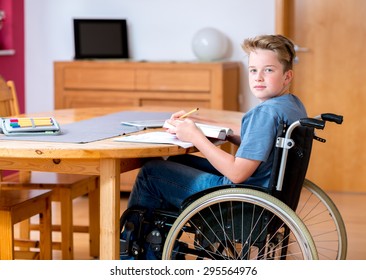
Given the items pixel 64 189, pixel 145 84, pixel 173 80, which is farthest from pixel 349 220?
pixel 64 189

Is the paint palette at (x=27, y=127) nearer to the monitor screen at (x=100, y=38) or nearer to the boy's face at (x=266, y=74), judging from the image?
the boy's face at (x=266, y=74)


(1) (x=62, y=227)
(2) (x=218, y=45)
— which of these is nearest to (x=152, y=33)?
(2) (x=218, y=45)

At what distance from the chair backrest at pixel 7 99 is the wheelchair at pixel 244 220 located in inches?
46.7

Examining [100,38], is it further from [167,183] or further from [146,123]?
[167,183]

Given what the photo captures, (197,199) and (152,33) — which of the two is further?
(152,33)

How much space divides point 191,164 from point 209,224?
20.3 inches

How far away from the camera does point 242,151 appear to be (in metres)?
2.38

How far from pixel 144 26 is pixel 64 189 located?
226 cm

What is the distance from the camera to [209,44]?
4977mm

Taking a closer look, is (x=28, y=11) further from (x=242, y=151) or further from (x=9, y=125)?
(x=242, y=151)

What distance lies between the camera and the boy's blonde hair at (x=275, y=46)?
248 centimetres

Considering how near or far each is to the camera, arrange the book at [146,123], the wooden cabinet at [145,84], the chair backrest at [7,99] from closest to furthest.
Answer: the book at [146,123], the chair backrest at [7,99], the wooden cabinet at [145,84]

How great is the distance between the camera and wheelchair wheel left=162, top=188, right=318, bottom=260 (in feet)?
7.43

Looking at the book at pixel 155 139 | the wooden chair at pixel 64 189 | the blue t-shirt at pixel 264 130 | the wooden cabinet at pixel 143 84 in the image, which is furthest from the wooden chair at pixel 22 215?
the wooden cabinet at pixel 143 84
